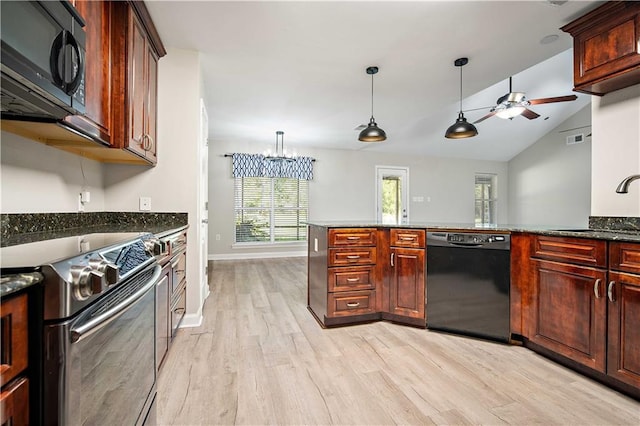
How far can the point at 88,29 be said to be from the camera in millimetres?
1572

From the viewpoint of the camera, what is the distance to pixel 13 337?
2.07 ft

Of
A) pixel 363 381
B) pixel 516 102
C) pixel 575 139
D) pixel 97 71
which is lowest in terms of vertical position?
pixel 363 381

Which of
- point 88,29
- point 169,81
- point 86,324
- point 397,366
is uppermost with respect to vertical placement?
point 169,81

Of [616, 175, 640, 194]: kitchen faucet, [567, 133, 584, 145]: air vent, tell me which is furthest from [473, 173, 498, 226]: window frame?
[616, 175, 640, 194]: kitchen faucet

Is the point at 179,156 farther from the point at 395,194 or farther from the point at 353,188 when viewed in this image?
the point at 395,194

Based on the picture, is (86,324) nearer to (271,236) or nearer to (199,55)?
(199,55)

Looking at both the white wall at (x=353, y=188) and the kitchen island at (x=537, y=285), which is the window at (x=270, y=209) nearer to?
the white wall at (x=353, y=188)

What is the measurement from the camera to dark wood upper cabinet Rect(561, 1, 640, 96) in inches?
74.9

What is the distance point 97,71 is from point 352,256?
2.19m

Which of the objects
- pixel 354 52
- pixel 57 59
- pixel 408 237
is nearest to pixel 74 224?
pixel 57 59

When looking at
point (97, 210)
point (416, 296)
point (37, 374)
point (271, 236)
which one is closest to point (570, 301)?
point (416, 296)

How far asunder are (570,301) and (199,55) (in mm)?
3525

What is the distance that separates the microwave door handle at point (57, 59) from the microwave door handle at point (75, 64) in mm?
35

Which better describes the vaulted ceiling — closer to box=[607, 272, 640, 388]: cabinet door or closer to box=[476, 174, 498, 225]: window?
box=[607, 272, 640, 388]: cabinet door
